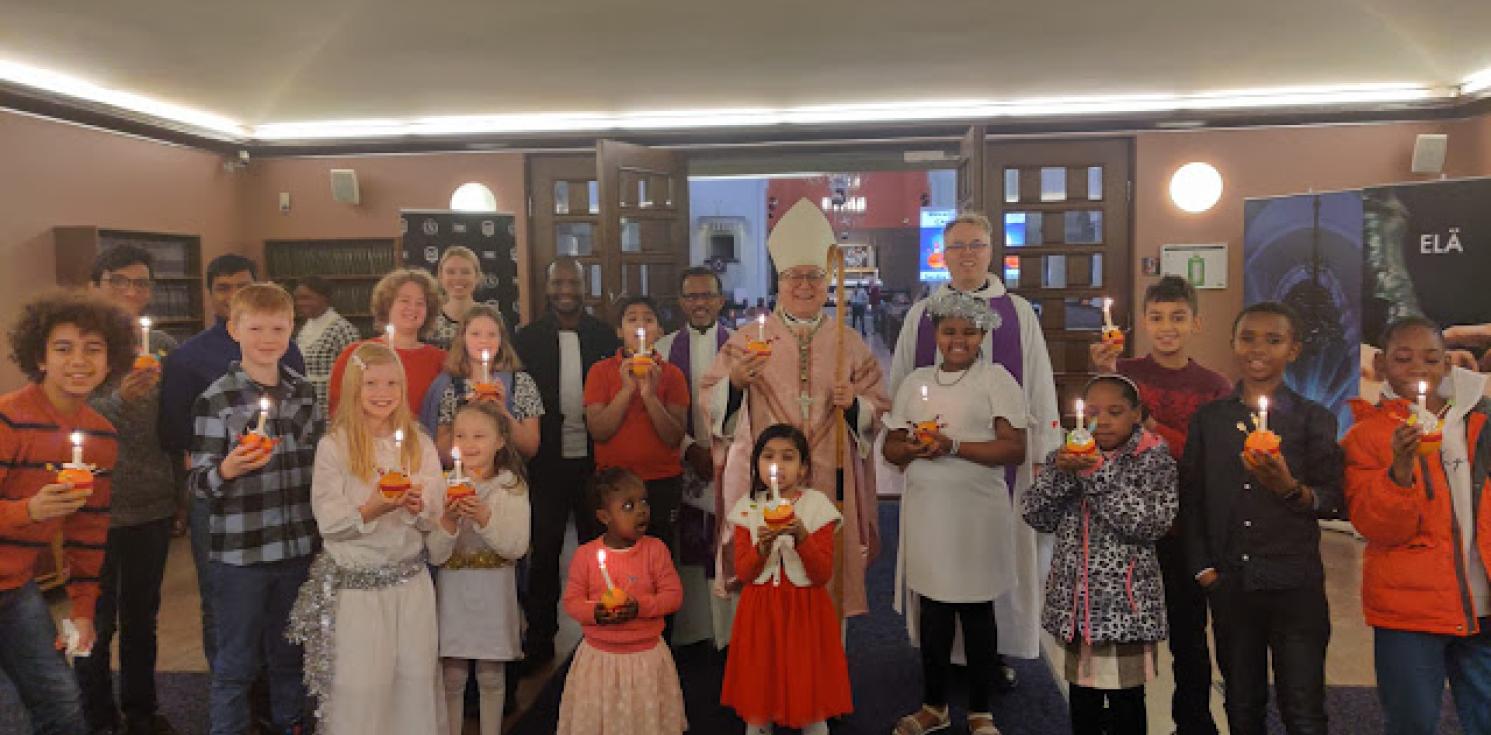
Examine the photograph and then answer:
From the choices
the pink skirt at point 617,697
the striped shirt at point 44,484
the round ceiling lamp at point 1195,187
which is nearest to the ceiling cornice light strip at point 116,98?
the striped shirt at point 44,484

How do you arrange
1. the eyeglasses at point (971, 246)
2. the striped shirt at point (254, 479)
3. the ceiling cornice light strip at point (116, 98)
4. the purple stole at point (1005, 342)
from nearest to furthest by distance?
the striped shirt at point (254, 479), the eyeglasses at point (971, 246), the purple stole at point (1005, 342), the ceiling cornice light strip at point (116, 98)

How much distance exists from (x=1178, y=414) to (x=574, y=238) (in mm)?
5730

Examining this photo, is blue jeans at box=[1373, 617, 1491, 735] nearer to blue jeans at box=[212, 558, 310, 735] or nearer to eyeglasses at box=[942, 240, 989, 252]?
eyeglasses at box=[942, 240, 989, 252]

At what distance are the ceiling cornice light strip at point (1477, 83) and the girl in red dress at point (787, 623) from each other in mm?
6298

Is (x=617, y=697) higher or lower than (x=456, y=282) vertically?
lower

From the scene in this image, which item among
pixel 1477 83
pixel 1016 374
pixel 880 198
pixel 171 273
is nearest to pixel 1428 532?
pixel 1016 374

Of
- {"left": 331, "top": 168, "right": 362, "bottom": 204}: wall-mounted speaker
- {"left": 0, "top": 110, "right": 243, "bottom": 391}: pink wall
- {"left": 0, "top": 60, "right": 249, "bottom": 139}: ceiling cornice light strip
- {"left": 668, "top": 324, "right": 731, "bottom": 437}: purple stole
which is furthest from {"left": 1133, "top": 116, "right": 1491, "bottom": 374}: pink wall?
{"left": 0, "top": 110, "right": 243, "bottom": 391}: pink wall

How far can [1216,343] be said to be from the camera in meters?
7.40

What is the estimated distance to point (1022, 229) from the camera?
7.66 m

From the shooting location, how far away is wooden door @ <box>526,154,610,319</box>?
7789mm

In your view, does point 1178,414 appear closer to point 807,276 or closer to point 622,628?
point 807,276

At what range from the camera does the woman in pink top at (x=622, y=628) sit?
112 inches

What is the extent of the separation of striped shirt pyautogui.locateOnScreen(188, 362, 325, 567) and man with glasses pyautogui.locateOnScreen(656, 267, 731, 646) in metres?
1.54

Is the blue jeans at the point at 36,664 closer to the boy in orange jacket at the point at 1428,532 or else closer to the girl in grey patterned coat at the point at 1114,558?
the girl in grey patterned coat at the point at 1114,558
